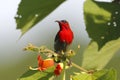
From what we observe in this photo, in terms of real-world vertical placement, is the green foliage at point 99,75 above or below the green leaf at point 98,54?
below

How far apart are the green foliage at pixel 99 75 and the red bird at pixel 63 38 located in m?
0.11

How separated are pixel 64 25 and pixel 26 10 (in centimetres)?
12

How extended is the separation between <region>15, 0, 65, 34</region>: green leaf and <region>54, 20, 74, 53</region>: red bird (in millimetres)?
71

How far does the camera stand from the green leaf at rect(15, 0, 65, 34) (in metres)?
1.65

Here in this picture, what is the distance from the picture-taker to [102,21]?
1.62 m

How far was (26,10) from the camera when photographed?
5.62 ft

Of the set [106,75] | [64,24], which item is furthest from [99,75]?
[64,24]

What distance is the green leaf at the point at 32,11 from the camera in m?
1.65

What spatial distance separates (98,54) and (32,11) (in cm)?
23

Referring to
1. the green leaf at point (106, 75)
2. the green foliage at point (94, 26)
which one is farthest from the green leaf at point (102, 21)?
the green leaf at point (106, 75)

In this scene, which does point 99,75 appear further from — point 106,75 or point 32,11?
point 32,11

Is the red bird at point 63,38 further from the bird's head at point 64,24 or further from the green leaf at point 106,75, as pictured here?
the green leaf at point 106,75

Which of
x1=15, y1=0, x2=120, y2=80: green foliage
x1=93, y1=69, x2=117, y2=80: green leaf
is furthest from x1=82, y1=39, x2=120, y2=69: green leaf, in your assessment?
x1=93, y1=69, x2=117, y2=80: green leaf

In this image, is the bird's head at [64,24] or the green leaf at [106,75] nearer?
the green leaf at [106,75]
